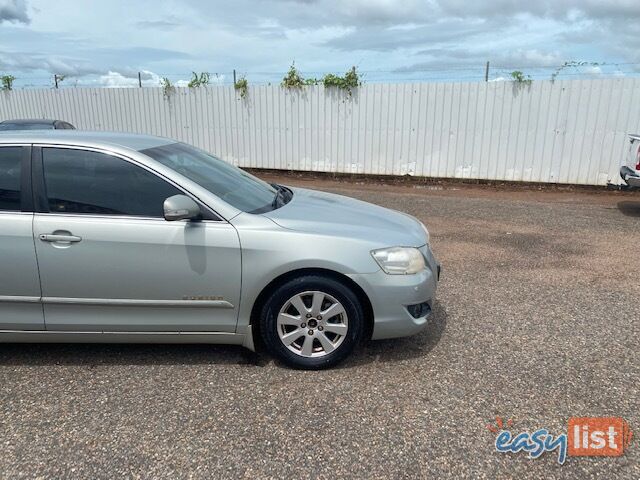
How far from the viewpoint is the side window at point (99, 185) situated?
10.8ft

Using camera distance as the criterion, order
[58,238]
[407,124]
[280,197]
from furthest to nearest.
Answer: [407,124], [280,197], [58,238]

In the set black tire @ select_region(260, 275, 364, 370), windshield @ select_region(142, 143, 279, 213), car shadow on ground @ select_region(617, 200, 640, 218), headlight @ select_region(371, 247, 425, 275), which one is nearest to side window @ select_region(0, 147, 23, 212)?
windshield @ select_region(142, 143, 279, 213)

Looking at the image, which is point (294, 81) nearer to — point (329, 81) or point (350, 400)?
point (329, 81)

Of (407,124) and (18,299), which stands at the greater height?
(407,124)

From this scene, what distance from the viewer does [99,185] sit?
132 inches

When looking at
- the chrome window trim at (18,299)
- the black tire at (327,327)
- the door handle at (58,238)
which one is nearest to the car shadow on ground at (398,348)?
the black tire at (327,327)

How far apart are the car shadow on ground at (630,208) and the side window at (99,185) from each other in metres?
8.47

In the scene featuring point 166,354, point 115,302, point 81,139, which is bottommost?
point 166,354

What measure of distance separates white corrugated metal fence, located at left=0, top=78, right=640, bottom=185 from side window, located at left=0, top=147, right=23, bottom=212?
9.88 meters

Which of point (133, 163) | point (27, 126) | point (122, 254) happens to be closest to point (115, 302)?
point (122, 254)

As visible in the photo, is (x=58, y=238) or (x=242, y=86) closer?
(x=58, y=238)

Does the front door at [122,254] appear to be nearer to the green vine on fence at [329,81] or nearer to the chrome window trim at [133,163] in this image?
the chrome window trim at [133,163]

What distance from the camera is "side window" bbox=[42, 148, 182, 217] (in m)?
3.31

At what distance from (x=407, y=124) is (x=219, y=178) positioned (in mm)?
8993
